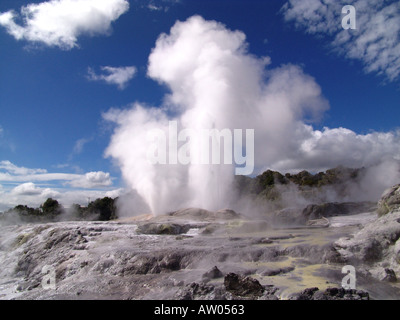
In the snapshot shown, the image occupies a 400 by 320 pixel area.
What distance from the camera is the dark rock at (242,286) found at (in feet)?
19.1

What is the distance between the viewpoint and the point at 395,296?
5.59 meters

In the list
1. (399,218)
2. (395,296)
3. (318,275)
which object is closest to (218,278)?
(318,275)

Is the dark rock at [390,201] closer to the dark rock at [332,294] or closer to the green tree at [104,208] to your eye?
the dark rock at [332,294]

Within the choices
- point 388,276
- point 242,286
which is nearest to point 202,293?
point 242,286

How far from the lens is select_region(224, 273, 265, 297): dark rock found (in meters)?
5.81

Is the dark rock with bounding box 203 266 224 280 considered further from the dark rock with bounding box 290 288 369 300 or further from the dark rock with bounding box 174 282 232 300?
the dark rock with bounding box 290 288 369 300

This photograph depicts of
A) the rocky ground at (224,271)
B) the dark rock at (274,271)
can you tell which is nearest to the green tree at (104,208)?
the rocky ground at (224,271)

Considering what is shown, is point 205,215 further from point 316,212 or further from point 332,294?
point 332,294

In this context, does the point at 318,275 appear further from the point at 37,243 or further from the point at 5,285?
the point at 37,243

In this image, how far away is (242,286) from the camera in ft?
19.5

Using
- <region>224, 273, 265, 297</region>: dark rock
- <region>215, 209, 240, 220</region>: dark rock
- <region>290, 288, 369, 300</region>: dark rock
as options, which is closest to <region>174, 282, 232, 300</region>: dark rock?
<region>224, 273, 265, 297</region>: dark rock

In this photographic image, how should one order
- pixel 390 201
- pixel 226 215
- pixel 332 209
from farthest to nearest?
pixel 332 209
pixel 226 215
pixel 390 201
